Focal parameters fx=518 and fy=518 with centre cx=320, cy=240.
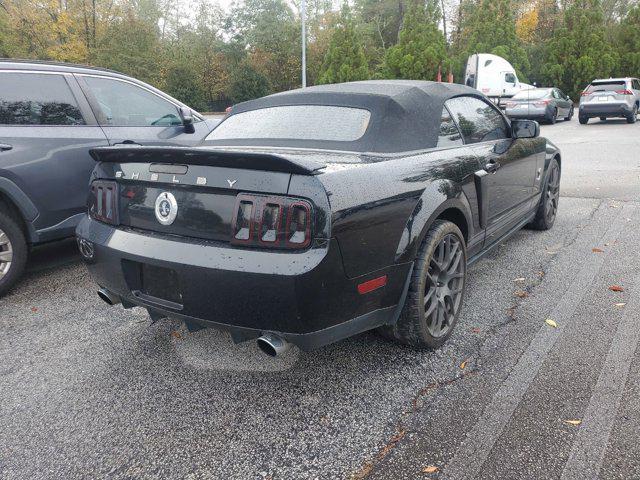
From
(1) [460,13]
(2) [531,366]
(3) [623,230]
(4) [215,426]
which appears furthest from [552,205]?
(1) [460,13]

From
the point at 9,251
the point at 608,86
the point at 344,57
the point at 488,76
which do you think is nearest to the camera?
the point at 9,251

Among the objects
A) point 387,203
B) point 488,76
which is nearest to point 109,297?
point 387,203

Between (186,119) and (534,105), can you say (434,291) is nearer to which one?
(186,119)

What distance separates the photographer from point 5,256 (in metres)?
3.99

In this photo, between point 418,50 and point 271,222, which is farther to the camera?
point 418,50

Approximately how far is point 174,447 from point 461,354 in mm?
1621

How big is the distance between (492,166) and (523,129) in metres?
0.84

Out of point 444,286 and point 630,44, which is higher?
point 630,44

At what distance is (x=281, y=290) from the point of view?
2.17m

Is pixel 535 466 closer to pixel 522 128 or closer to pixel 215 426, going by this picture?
pixel 215 426

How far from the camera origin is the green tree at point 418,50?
1189 inches

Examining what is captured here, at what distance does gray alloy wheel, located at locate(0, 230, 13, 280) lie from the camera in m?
3.98

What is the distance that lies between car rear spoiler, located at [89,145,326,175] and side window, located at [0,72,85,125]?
1831 millimetres

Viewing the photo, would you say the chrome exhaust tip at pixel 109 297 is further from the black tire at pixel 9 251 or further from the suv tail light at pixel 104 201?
the black tire at pixel 9 251
